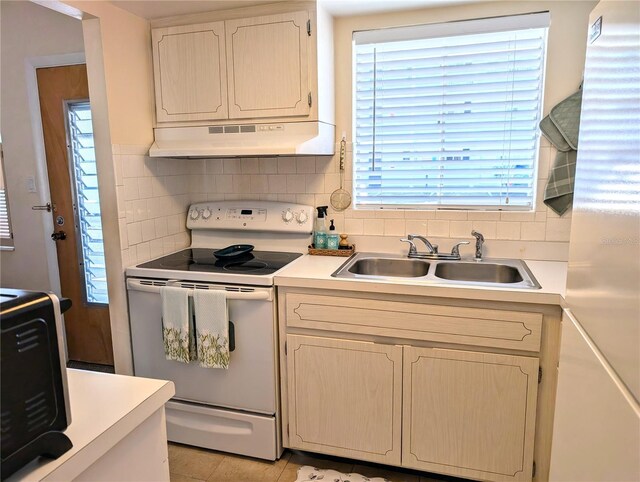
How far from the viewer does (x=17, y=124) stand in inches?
117

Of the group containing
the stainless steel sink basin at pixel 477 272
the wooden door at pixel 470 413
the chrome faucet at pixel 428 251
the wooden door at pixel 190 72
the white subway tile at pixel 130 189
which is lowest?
the wooden door at pixel 470 413

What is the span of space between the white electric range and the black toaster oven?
127 centimetres

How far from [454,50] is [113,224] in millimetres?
1910

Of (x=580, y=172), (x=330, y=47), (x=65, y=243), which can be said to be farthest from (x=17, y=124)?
(x=580, y=172)

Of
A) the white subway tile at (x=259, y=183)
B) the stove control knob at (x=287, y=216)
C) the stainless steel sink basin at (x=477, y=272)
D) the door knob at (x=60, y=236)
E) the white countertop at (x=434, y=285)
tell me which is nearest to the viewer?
the white countertop at (x=434, y=285)

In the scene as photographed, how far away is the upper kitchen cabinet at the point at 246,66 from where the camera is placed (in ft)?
7.04

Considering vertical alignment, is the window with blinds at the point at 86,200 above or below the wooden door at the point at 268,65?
below

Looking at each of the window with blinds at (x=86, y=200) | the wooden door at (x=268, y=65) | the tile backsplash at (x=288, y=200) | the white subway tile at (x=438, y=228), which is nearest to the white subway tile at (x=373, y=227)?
the tile backsplash at (x=288, y=200)

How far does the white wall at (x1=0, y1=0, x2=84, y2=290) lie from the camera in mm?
2826

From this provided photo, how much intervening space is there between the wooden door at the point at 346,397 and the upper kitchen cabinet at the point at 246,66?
44.2 inches

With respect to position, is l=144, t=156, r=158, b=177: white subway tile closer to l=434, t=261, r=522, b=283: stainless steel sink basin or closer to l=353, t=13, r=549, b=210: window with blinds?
l=353, t=13, r=549, b=210: window with blinds

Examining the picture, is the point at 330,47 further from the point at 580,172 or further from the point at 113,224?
the point at 580,172

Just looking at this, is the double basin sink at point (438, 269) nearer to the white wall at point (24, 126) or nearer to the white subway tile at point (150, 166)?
the white subway tile at point (150, 166)

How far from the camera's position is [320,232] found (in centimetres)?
252
